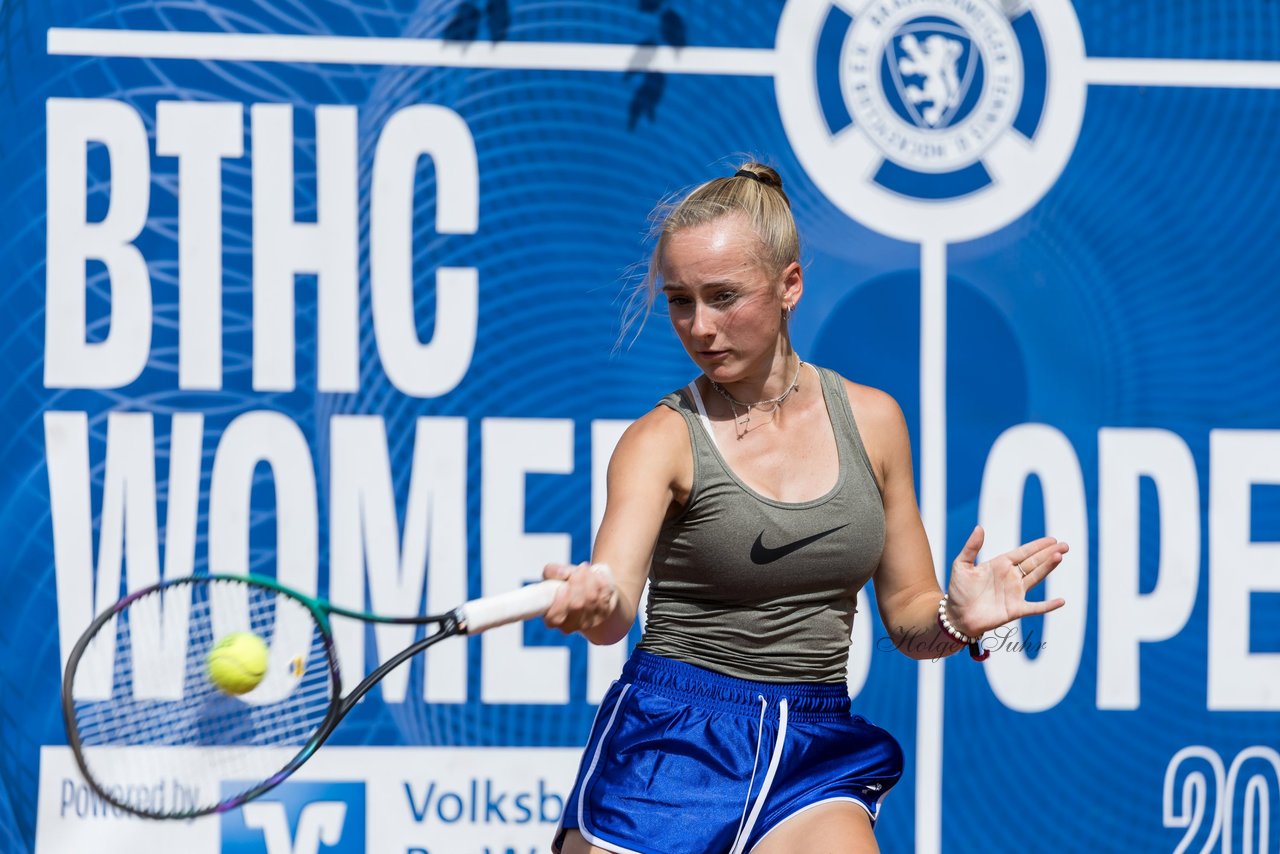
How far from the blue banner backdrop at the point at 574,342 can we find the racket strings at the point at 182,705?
→ 0.13 m

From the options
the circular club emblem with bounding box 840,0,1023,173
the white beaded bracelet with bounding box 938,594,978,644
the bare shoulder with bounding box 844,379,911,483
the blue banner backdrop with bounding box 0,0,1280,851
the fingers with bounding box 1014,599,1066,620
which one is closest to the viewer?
the fingers with bounding box 1014,599,1066,620

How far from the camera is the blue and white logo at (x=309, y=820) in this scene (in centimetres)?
381

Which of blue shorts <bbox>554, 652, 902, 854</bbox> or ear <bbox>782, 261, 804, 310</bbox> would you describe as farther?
ear <bbox>782, 261, 804, 310</bbox>

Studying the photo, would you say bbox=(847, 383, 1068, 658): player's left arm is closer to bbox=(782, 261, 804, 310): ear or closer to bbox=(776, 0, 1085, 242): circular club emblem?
bbox=(782, 261, 804, 310): ear

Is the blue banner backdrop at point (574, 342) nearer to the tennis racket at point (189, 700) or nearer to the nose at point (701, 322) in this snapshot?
the tennis racket at point (189, 700)

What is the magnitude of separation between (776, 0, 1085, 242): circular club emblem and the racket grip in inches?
83.0

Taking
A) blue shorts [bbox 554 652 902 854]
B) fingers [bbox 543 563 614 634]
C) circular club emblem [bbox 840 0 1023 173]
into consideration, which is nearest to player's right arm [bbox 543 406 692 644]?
fingers [bbox 543 563 614 634]

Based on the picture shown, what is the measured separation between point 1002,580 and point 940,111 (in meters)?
1.95

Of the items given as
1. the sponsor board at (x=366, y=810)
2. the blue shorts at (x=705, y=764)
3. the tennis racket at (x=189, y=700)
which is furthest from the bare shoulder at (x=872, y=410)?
the sponsor board at (x=366, y=810)

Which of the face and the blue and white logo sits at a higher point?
the face

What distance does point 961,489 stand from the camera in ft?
12.9

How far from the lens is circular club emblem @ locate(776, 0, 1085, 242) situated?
393 cm

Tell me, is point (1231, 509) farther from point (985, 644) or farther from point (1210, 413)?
point (985, 644)

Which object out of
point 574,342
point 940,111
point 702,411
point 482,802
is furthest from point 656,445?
point 940,111
